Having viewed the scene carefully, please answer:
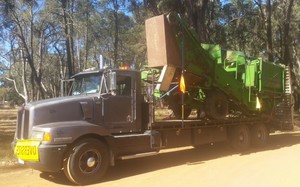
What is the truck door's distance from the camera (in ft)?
31.8

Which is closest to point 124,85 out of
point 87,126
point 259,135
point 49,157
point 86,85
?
point 86,85

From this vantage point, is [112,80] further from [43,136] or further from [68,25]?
[68,25]

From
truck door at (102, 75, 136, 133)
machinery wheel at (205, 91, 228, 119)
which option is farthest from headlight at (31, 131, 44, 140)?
machinery wheel at (205, 91, 228, 119)

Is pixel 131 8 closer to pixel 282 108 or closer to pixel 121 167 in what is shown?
pixel 282 108

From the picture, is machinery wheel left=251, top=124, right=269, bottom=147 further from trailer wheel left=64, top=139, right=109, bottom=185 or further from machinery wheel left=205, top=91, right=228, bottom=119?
trailer wheel left=64, top=139, right=109, bottom=185

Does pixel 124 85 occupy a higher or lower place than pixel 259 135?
higher

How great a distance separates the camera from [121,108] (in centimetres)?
994

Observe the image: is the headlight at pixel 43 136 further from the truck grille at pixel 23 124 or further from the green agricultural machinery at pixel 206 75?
the green agricultural machinery at pixel 206 75

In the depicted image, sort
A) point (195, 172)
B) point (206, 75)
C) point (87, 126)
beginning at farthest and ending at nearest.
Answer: point (206, 75)
point (195, 172)
point (87, 126)

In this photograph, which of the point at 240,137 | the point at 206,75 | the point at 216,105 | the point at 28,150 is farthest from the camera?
the point at 240,137

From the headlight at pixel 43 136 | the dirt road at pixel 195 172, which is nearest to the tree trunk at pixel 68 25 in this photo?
the dirt road at pixel 195 172

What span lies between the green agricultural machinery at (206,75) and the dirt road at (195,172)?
1.96 meters

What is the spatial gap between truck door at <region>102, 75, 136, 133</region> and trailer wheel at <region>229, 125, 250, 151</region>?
5282mm

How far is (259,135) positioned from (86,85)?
8.36 metres
